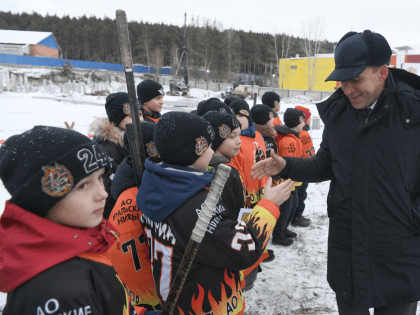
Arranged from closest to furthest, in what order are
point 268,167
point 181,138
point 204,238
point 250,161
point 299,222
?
point 204,238
point 181,138
point 268,167
point 250,161
point 299,222

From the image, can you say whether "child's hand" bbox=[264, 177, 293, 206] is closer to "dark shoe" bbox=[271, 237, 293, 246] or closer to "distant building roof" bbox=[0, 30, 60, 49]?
"dark shoe" bbox=[271, 237, 293, 246]

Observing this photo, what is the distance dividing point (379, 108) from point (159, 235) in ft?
4.81

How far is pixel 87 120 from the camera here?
45.4 ft

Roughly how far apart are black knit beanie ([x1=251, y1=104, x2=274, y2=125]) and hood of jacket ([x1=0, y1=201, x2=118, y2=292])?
11.7 feet

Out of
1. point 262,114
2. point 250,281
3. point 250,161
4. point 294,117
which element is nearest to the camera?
point 250,281

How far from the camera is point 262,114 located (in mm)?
4395

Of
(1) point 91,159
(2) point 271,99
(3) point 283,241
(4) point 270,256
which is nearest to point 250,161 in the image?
(4) point 270,256

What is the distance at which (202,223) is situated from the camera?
120 centimetres

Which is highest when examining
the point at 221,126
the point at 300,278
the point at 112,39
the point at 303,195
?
the point at 112,39

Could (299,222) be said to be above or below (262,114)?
below

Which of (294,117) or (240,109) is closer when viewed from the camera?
(240,109)

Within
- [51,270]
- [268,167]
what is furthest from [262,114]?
[51,270]

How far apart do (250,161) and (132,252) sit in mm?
1891

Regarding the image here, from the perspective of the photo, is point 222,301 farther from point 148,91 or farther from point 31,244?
point 148,91
